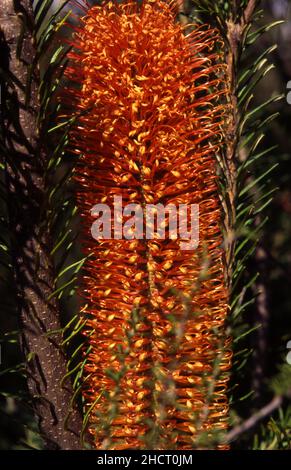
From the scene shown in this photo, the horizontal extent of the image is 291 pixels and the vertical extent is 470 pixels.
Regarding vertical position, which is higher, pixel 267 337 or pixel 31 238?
pixel 31 238

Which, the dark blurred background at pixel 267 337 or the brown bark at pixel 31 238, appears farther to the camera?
the dark blurred background at pixel 267 337

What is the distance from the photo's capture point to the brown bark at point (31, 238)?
0.48 metres

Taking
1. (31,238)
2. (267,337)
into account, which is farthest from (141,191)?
(267,337)

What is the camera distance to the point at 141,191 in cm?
56

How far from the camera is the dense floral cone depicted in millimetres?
538

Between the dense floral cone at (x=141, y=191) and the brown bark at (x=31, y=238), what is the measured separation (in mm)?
36

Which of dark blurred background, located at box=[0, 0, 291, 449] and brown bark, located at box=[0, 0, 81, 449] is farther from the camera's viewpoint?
dark blurred background, located at box=[0, 0, 291, 449]

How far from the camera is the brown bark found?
0.48 meters

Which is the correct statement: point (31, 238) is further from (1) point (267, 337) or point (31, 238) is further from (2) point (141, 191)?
(1) point (267, 337)

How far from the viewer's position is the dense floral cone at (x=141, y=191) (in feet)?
1.77

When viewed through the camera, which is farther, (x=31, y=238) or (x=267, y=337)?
(x=267, y=337)

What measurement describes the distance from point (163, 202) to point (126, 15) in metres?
0.18

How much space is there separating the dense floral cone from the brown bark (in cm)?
4

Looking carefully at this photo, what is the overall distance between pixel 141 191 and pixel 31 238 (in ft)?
0.38
